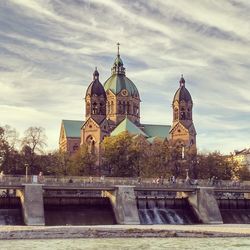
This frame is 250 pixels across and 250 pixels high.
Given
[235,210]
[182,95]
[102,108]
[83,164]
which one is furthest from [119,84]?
[235,210]

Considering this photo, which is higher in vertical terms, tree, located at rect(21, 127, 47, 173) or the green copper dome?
the green copper dome

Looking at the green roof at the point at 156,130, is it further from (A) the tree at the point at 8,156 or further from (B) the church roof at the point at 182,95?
(A) the tree at the point at 8,156

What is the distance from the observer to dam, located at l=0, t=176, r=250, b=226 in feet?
207

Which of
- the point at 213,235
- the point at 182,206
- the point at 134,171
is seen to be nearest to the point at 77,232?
the point at 213,235

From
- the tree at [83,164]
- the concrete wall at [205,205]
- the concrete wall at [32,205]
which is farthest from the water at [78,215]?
the tree at [83,164]

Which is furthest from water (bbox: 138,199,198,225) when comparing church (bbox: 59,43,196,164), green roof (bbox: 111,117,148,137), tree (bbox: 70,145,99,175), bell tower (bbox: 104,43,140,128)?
bell tower (bbox: 104,43,140,128)

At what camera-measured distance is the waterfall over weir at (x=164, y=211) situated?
68250mm

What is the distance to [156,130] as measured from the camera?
154m

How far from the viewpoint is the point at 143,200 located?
70938mm

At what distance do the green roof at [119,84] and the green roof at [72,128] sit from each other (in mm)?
11927

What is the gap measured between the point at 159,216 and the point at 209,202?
21.1 ft

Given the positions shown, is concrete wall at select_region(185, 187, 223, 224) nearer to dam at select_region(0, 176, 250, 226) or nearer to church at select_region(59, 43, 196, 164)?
dam at select_region(0, 176, 250, 226)

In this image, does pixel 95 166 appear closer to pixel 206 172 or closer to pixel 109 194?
pixel 206 172

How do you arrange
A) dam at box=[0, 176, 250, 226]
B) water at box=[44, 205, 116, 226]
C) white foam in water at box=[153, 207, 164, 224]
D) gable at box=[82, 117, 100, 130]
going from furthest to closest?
gable at box=[82, 117, 100, 130] < white foam in water at box=[153, 207, 164, 224] < water at box=[44, 205, 116, 226] < dam at box=[0, 176, 250, 226]
